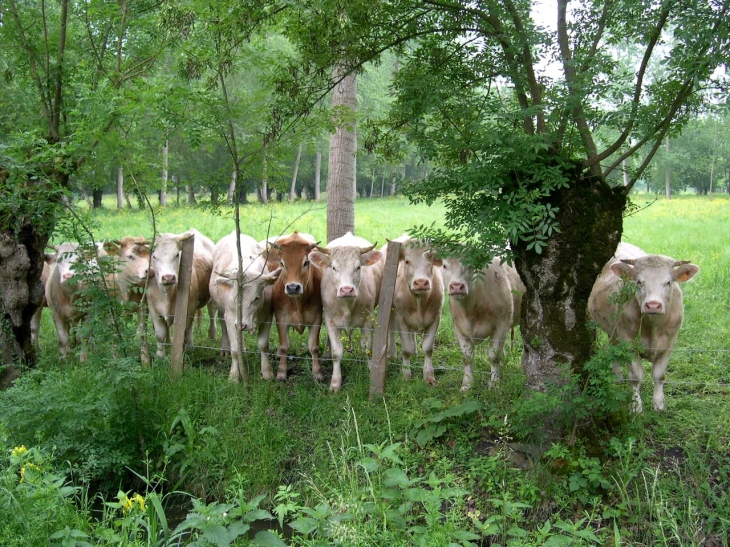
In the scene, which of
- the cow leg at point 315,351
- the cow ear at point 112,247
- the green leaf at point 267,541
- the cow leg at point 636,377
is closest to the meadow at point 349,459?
the green leaf at point 267,541

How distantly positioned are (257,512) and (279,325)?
15.0 ft

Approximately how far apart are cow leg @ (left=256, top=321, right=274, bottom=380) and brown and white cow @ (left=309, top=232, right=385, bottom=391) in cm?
81

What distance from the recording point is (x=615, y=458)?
5.53 meters

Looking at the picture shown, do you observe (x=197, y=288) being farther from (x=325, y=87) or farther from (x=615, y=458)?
(x=615, y=458)

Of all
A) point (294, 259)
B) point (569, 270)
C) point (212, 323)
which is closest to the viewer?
point (569, 270)

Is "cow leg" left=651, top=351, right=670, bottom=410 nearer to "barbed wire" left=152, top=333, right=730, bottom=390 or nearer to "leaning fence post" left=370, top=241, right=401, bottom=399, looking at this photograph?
"barbed wire" left=152, top=333, right=730, bottom=390

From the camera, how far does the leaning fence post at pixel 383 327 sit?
22.7ft

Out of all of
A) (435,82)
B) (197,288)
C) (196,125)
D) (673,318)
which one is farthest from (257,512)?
(197,288)

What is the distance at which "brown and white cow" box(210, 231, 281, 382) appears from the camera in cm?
780

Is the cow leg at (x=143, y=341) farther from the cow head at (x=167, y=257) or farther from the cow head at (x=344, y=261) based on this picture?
the cow head at (x=344, y=261)

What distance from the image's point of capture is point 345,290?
7152mm

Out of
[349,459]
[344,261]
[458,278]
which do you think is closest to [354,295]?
[344,261]

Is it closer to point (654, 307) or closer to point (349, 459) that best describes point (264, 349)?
point (349, 459)

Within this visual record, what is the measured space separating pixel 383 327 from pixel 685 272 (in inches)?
124
